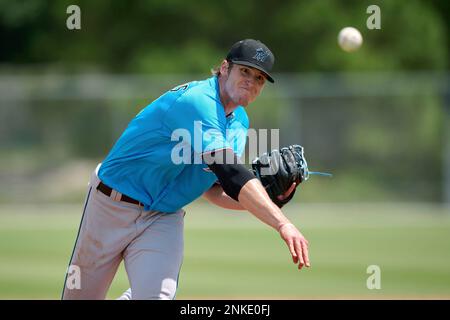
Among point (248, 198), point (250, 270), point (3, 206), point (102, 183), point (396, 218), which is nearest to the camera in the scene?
point (248, 198)

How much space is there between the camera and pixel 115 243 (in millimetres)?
5426

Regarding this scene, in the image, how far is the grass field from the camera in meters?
9.47

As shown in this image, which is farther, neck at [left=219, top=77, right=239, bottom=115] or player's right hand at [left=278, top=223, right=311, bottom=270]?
neck at [left=219, top=77, right=239, bottom=115]

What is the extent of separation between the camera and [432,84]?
20.1 metres

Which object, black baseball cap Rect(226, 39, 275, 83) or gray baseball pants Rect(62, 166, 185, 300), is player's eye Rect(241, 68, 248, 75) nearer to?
black baseball cap Rect(226, 39, 275, 83)

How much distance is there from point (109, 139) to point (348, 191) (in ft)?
19.2

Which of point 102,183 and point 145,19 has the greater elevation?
point 145,19

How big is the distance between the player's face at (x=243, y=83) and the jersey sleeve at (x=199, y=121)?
0.19 m

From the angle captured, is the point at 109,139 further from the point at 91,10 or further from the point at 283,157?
the point at 283,157

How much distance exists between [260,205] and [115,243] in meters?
1.14

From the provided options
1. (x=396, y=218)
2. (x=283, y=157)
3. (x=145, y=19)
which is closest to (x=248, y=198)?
(x=283, y=157)

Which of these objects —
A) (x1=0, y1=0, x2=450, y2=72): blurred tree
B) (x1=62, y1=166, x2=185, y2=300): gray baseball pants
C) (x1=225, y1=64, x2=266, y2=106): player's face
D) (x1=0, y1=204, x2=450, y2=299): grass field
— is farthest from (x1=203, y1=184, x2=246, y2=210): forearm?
(x1=0, y1=0, x2=450, y2=72): blurred tree

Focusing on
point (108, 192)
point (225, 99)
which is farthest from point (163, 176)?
point (225, 99)

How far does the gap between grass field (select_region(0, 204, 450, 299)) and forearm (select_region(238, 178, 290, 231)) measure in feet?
13.6
